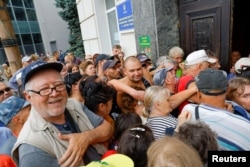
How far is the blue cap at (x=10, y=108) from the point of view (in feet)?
6.11

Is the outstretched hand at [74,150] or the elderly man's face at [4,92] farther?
the elderly man's face at [4,92]

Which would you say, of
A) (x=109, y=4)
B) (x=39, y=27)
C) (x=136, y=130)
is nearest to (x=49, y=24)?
(x=39, y=27)

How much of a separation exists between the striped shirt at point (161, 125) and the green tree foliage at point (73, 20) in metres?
14.9

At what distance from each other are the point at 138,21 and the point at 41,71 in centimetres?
357

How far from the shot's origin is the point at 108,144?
1.78 meters

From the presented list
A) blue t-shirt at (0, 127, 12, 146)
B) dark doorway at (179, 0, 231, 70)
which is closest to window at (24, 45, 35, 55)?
dark doorway at (179, 0, 231, 70)

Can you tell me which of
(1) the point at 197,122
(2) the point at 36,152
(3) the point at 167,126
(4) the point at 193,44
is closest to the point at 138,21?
(4) the point at 193,44

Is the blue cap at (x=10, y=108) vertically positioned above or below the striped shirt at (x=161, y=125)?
above

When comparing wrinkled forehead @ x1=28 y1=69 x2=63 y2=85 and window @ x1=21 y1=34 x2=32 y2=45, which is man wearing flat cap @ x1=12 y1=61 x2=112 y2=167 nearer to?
wrinkled forehead @ x1=28 y1=69 x2=63 y2=85

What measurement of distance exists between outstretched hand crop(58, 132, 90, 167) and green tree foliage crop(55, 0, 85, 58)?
15.3m

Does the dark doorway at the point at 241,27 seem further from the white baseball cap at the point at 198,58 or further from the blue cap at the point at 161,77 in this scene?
the blue cap at the point at 161,77

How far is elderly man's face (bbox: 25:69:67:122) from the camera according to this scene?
129 cm

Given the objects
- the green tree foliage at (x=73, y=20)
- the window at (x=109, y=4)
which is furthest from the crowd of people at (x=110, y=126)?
the green tree foliage at (x=73, y=20)

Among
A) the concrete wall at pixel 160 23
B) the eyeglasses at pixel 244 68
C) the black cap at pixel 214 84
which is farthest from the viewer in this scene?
the concrete wall at pixel 160 23
